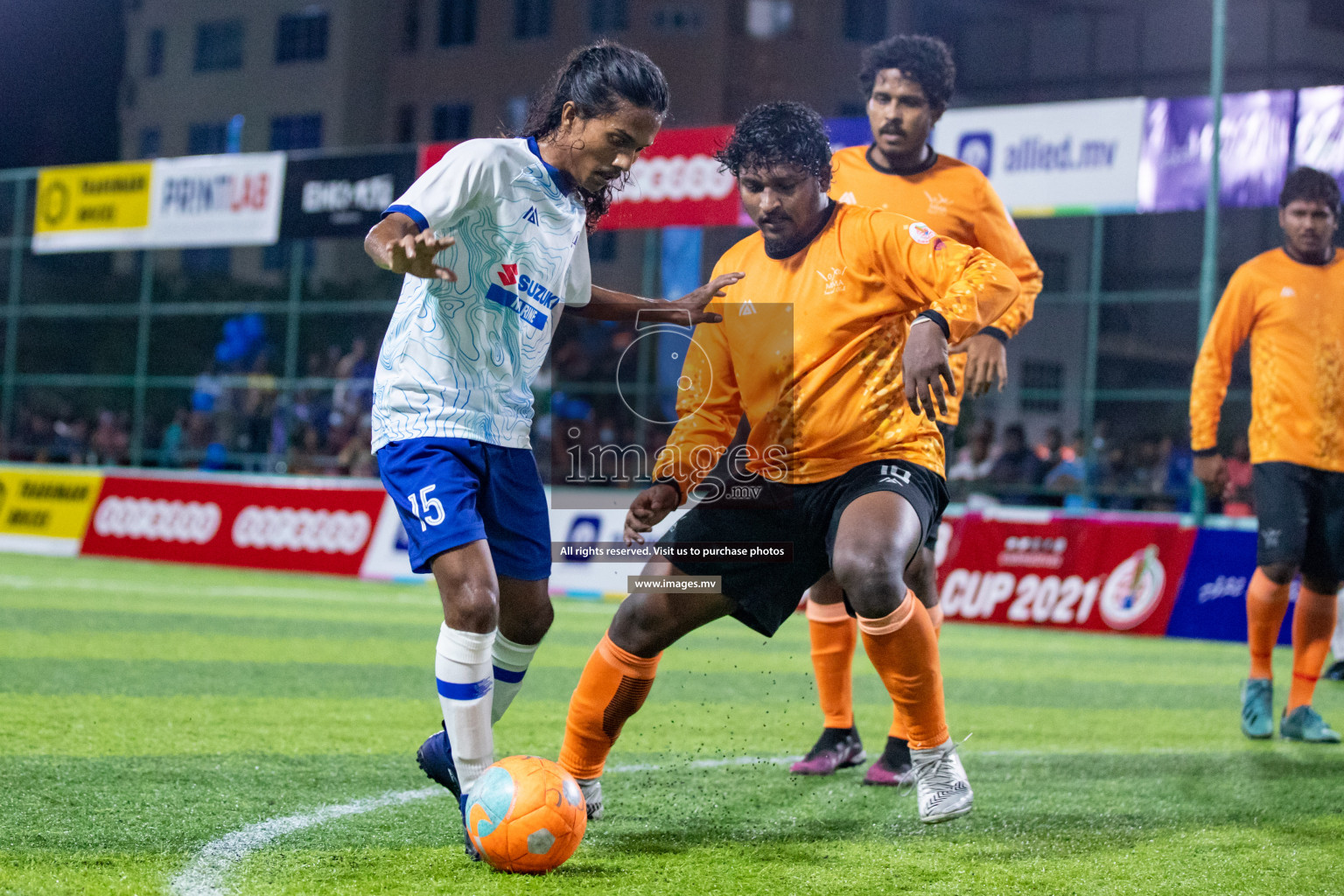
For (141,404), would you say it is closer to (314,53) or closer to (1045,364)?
(1045,364)

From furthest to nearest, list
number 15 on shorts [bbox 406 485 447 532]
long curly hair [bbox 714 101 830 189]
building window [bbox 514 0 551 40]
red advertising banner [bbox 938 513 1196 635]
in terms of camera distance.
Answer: building window [bbox 514 0 551 40] < red advertising banner [bbox 938 513 1196 635] < long curly hair [bbox 714 101 830 189] < number 15 on shorts [bbox 406 485 447 532]

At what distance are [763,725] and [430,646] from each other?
3426 millimetres

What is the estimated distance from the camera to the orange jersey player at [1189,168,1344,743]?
626 centimetres

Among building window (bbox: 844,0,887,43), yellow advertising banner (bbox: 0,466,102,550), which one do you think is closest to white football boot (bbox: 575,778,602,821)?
yellow advertising banner (bbox: 0,466,102,550)

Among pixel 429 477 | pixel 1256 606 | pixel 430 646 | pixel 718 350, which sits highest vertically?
pixel 718 350

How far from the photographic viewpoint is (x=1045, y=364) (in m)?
24.4

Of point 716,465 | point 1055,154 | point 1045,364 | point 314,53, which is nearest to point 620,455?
point 716,465

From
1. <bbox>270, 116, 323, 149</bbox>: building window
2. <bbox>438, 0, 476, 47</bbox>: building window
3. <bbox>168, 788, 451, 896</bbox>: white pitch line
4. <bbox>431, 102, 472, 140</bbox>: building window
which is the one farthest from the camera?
<bbox>270, 116, 323, 149</bbox>: building window

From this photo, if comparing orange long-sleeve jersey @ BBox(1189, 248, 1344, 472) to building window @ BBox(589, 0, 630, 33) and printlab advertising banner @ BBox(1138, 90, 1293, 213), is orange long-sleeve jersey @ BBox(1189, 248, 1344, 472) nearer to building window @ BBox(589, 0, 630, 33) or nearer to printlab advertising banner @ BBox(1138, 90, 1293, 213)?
printlab advertising banner @ BBox(1138, 90, 1293, 213)

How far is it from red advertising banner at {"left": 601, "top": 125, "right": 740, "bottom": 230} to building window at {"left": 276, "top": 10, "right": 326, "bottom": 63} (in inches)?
1050

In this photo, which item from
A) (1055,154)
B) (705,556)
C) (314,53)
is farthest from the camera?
(314,53)

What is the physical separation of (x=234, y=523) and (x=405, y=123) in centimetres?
2493

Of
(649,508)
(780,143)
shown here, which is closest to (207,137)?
(780,143)

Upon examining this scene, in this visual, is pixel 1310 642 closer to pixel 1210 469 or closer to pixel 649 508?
pixel 1210 469
